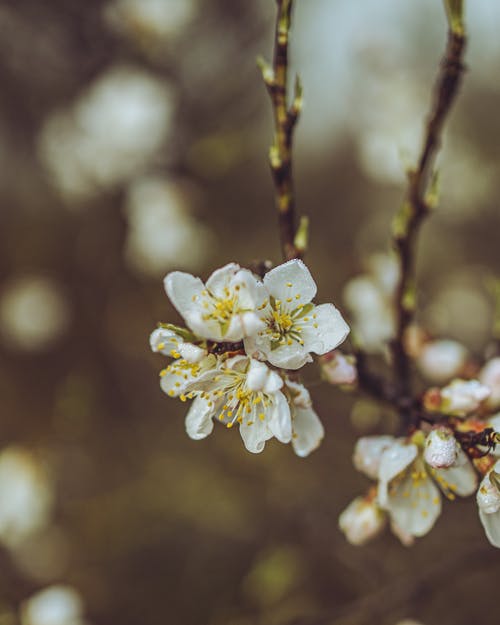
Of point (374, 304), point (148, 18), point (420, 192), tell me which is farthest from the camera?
point (148, 18)

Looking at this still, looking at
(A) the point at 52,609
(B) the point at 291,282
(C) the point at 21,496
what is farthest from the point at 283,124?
(C) the point at 21,496

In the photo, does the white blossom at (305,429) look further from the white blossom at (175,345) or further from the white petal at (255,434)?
the white blossom at (175,345)

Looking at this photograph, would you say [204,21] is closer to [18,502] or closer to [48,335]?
[48,335]

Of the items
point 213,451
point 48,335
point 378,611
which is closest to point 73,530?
point 213,451

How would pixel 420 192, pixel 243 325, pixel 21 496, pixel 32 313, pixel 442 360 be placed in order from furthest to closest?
pixel 32 313, pixel 21 496, pixel 442 360, pixel 420 192, pixel 243 325

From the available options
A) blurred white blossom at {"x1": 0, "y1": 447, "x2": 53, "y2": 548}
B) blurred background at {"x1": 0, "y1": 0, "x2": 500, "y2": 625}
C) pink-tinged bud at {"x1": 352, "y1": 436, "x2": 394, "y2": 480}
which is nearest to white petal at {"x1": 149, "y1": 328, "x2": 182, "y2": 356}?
pink-tinged bud at {"x1": 352, "y1": 436, "x2": 394, "y2": 480}

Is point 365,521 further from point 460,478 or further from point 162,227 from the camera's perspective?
point 162,227
